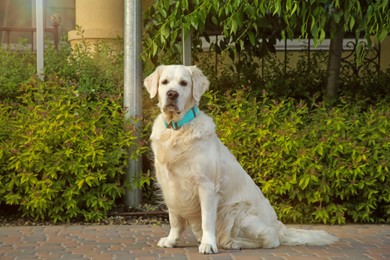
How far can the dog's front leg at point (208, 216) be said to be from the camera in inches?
229

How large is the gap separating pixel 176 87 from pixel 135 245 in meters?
1.47

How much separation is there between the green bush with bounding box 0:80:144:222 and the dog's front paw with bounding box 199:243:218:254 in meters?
2.13

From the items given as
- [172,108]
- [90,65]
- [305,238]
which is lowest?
[305,238]

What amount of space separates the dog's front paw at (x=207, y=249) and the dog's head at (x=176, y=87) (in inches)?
39.6

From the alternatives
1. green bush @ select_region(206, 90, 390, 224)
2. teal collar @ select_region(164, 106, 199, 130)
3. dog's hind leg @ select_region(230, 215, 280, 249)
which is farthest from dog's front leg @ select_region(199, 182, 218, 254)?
green bush @ select_region(206, 90, 390, 224)

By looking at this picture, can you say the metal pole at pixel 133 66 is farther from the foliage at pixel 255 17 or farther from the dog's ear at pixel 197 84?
the dog's ear at pixel 197 84

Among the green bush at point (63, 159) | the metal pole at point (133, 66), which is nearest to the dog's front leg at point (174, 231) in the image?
the green bush at point (63, 159)

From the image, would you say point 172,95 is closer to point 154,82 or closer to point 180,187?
point 154,82

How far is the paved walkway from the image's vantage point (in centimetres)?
584

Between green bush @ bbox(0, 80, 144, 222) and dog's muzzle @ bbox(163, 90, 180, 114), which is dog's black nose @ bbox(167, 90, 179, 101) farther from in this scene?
green bush @ bbox(0, 80, 144, 222)

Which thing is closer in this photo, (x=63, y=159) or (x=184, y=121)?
(x=184, y=121)

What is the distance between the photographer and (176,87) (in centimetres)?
580

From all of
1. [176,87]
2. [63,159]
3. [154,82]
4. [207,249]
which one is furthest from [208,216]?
Answer: [63,159]

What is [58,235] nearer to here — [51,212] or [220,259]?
[51,212]
